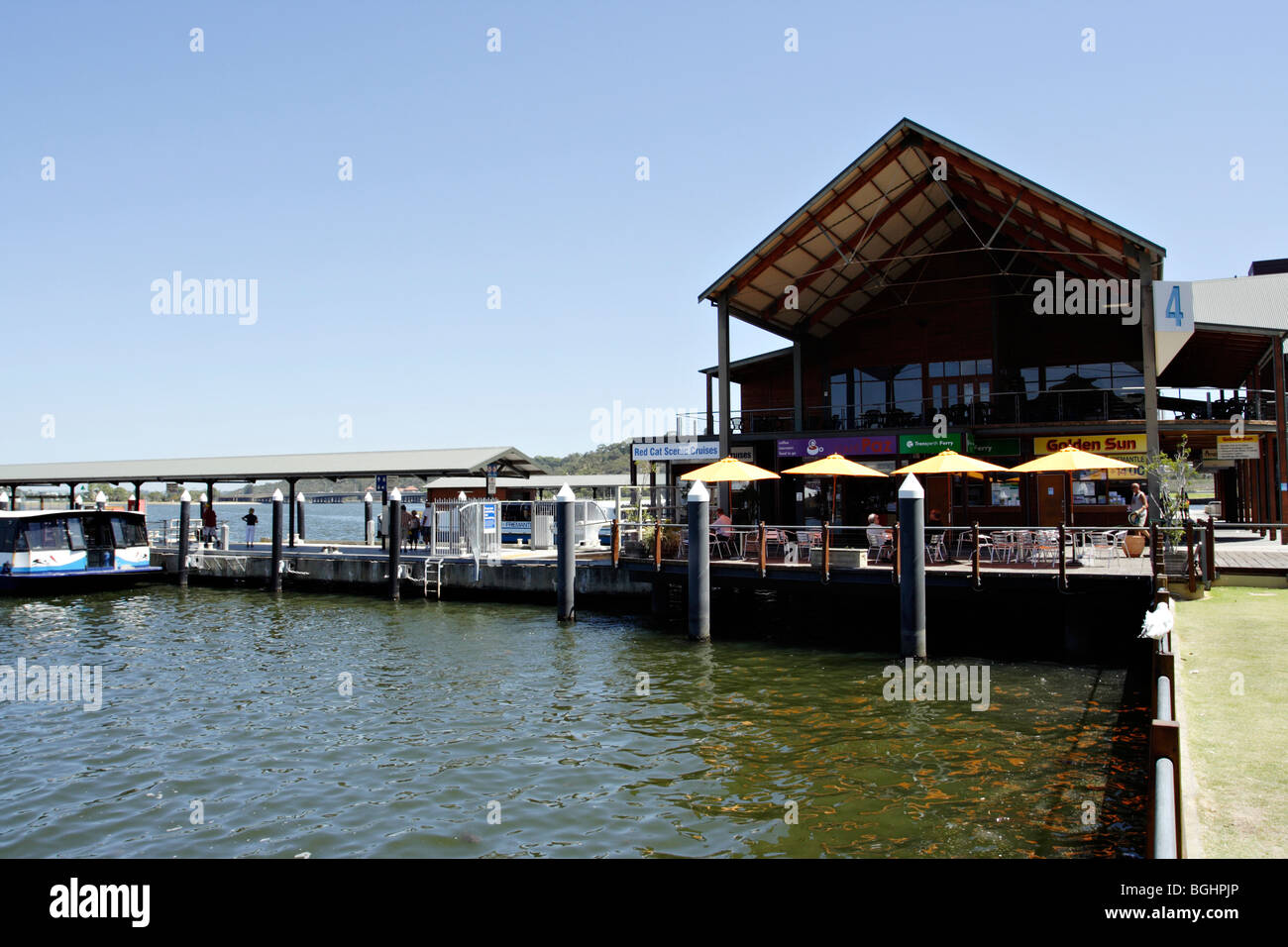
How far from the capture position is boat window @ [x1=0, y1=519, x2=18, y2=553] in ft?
99.7

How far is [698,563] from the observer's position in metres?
19.4

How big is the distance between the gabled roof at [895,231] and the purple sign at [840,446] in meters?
4.45

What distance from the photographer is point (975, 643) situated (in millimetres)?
18672

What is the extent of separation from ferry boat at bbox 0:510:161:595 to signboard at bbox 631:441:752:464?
1903 cm

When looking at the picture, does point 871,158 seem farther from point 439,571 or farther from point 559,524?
point 439,571

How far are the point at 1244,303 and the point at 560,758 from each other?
28.9 meters

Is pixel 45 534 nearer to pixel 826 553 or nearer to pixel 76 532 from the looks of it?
pixel 76 532

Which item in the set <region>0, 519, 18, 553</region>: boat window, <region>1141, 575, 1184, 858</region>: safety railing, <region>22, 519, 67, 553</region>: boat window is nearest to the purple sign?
<region>1141, 575, 1184, 858</region>: safety railing

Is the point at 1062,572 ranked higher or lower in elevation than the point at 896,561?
lower

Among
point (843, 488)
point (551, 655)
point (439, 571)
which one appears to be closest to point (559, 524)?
point (551, 655)

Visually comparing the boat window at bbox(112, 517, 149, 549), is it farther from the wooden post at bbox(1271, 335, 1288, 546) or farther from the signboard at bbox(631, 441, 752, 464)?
the wooden post at bbox(1271, 335, 1288, 546)

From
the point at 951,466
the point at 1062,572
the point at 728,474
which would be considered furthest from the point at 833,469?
the point at 1062,572
